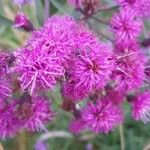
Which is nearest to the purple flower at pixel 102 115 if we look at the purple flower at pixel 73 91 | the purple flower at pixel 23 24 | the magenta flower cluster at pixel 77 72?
the magenta flower cluster at pixel 77 72

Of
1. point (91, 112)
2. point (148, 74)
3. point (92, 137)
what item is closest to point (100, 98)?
point (91, 112)

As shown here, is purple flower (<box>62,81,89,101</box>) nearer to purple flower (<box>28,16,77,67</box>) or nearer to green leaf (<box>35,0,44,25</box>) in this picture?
purple flower (<box>28,16,77,67</box>)

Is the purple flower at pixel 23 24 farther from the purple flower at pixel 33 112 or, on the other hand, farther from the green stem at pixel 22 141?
the green stem at pixel 22 141

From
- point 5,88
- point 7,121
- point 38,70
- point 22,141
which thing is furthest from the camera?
point 22,141

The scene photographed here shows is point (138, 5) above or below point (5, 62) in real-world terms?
above

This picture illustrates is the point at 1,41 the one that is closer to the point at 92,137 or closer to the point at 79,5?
the point at 92,137

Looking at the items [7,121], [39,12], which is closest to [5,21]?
[39,12]

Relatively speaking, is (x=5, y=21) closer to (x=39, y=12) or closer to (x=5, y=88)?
(x=39, y=12)

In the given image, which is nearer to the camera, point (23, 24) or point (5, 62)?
point (5, 62)
